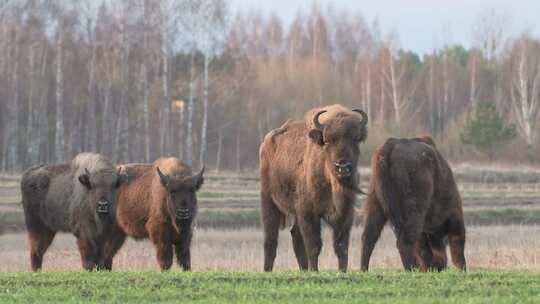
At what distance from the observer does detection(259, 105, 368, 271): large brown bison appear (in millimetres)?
15453

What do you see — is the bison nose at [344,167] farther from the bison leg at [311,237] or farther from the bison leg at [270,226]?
the bison leg at [270,226]

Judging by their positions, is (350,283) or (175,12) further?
(175,12)

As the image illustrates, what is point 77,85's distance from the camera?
240ft

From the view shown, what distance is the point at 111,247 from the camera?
19859 mm

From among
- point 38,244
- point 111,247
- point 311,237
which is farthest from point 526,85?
point 311,237

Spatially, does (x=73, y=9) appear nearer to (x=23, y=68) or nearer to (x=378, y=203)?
(x=23, y=68)

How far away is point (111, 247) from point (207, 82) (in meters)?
43.3

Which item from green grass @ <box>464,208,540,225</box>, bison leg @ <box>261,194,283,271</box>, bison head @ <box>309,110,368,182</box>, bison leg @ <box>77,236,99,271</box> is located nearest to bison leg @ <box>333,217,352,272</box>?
bison head @ <box>309,110,368,182</box>

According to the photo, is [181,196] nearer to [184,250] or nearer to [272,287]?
[184,250]

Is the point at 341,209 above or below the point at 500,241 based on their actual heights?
above

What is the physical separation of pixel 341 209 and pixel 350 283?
3213 millimetres

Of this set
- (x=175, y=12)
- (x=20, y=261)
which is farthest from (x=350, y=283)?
(x=175, y=12)

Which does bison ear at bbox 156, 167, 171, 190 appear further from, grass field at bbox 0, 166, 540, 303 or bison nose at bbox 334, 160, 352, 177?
bison nose at bbox 334, 160, 352, 177

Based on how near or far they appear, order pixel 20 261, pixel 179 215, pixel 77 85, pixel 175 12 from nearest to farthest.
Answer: pixel 179 215 < pixel 20 261 < pixel 175 12 < pixel 77 85
